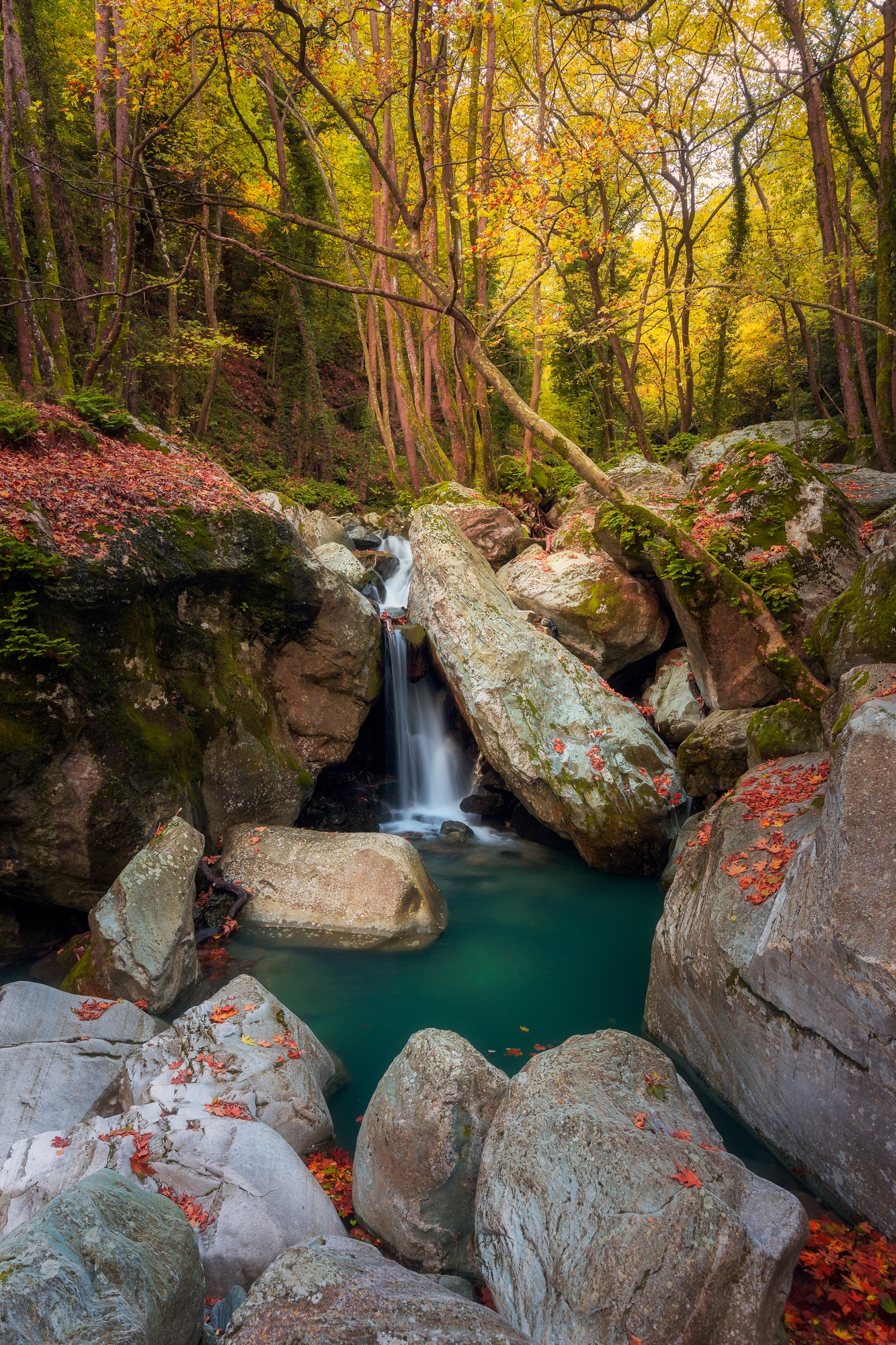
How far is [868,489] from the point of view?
11.0m

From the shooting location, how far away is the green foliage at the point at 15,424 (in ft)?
25.3

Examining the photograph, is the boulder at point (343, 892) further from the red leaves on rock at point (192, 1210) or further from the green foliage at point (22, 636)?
the red leaves on rock at point (192, 1210)

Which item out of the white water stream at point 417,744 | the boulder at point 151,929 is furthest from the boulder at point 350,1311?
the white water stream at point 417,744

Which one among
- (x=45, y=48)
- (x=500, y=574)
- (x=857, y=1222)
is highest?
(x=45, y=48)

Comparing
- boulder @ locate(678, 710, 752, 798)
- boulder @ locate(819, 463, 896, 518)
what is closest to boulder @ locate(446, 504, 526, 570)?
boulder @ locate(819, 463, 896, 518)

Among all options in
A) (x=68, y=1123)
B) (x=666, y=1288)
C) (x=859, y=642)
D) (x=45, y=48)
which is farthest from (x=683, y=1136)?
(x=45, y=48)

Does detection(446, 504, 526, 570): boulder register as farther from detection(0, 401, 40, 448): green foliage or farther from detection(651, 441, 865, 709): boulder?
detection(0, 401, 40, 448): green foliage

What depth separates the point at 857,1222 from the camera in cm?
362

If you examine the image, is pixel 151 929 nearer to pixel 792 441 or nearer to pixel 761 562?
pixel 761 562

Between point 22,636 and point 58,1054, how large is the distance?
12.1 feet

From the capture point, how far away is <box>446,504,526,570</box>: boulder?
45.5 feet

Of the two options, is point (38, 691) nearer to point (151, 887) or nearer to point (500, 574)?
point (151, 887)

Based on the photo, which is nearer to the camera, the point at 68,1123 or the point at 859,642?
the point at 68,1123

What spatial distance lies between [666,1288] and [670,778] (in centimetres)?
617
